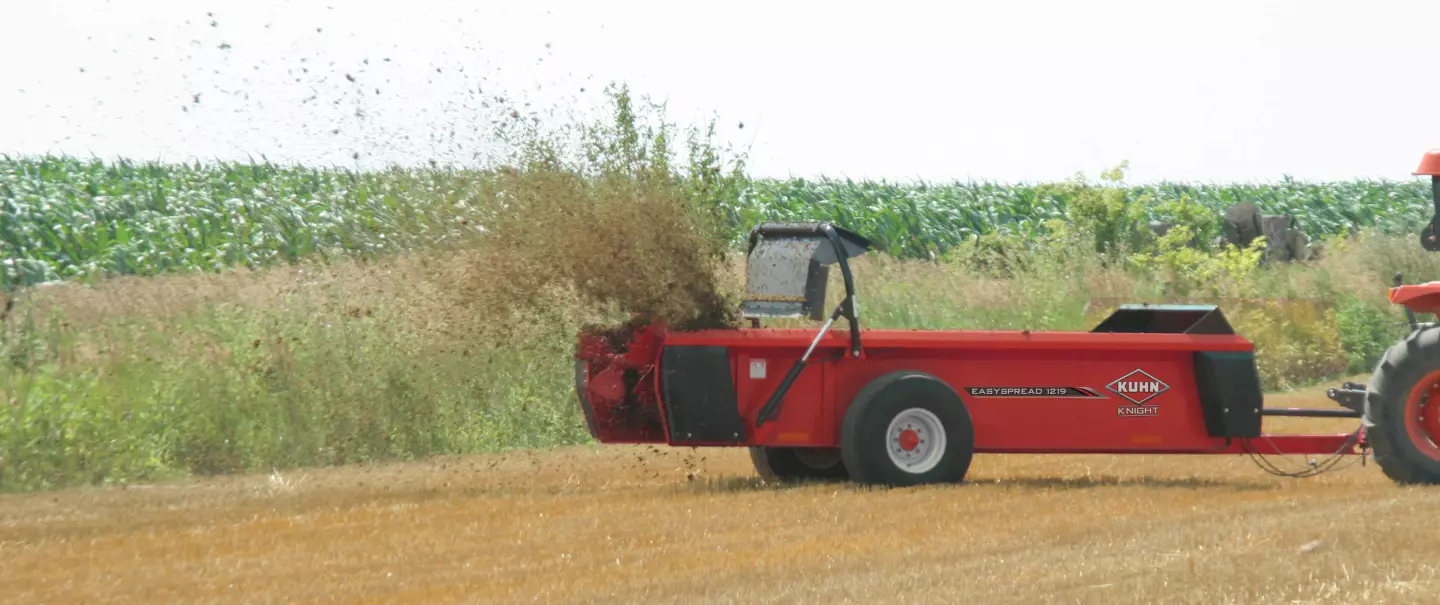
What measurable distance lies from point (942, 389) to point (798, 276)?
3.81 feet

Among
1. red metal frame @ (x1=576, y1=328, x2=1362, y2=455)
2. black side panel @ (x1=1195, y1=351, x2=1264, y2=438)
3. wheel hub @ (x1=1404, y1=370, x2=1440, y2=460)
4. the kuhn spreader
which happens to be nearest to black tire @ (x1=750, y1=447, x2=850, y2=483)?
the kuhn spreader

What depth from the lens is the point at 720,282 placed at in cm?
1097

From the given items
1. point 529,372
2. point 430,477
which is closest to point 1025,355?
point 430,477

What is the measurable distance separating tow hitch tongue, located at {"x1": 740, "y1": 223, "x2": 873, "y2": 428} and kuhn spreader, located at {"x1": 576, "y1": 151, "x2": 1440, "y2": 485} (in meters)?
0.01

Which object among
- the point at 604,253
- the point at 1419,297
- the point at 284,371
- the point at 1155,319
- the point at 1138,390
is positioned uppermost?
the point at 604,253

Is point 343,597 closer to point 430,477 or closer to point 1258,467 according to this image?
point 430,477

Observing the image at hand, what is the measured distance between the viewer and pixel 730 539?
27.8 feet

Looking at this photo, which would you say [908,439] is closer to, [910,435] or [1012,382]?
[910,435]

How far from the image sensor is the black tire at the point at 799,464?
11219 mm

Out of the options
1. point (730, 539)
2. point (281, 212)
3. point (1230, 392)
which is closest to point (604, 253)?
point (730, 539)

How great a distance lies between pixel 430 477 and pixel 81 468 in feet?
8.47

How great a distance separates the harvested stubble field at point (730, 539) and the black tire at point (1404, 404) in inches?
7.5

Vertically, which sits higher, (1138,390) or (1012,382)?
(1012,382)

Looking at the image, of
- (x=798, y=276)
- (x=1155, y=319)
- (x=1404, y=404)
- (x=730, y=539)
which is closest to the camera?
(x=730, y=539)
